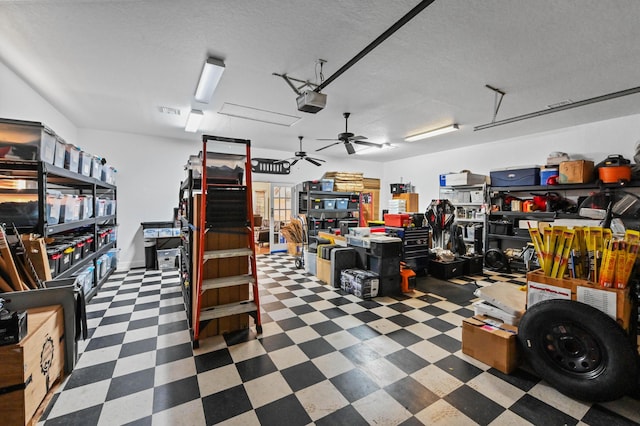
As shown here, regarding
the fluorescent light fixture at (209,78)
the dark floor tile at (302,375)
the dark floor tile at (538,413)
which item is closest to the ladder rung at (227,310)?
the dark floor tile at (302,375)

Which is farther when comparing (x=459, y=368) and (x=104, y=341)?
(x=104, y=341)

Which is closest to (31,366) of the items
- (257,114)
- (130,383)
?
(130,383)

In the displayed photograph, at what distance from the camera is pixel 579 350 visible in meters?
1.94

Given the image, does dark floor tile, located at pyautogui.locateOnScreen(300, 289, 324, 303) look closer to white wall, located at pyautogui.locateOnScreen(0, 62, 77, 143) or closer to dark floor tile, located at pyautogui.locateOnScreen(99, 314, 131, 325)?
dark floor tile, located at pyautogui.locateOnScreen(99, 314, 131, 325)

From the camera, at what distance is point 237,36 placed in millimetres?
2549

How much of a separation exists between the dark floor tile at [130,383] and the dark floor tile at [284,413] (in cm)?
97

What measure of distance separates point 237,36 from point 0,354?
2737 mm

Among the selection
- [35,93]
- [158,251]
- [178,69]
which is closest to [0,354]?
[178,69]

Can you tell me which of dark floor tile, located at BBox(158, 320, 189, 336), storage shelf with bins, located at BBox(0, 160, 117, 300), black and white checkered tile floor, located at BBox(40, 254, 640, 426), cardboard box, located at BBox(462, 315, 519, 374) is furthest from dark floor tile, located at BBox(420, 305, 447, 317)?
storage shelf with bins, located at BBox(0, 160, 117, 300)

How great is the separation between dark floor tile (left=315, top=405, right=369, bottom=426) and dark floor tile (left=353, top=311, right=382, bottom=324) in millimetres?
1423

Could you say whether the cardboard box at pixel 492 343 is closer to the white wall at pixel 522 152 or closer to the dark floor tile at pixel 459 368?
the dark floor tile at pixel 459 368

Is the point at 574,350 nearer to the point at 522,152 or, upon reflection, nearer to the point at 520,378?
the point at 520,378

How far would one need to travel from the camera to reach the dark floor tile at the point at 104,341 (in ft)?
8.62

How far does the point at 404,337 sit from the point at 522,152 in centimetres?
576
